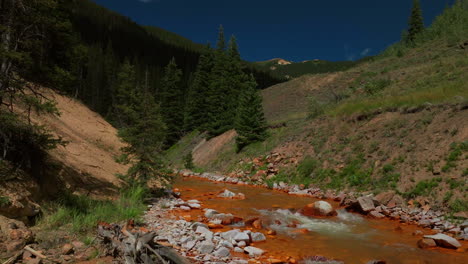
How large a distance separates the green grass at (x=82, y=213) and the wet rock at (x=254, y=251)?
406 centimetres

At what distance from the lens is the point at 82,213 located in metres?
7.88

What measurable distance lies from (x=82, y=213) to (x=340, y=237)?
8.20m

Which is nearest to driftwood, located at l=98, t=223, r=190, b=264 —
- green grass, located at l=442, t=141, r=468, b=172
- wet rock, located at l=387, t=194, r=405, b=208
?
wet rock, located at l=387, t=194, r=405, b=208

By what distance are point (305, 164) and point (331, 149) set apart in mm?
2374

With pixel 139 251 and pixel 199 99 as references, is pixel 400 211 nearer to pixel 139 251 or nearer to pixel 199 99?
pixel 139 251

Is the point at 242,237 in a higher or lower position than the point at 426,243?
lower

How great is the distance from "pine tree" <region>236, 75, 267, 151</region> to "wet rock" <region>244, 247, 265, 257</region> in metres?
21.9

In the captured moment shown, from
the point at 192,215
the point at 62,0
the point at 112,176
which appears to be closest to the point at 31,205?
the point at 192,215

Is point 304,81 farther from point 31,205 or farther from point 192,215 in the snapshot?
point 31,205

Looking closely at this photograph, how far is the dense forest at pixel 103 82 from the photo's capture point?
292 inches

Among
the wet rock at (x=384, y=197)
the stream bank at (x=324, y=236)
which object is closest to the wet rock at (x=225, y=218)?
the stream bank at (x=324, y=236)

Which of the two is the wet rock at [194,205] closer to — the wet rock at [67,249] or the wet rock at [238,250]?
the wet rock at [238,250]

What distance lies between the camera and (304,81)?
5266 centimetres

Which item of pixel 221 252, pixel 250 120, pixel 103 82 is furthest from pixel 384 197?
pixel 103 82
